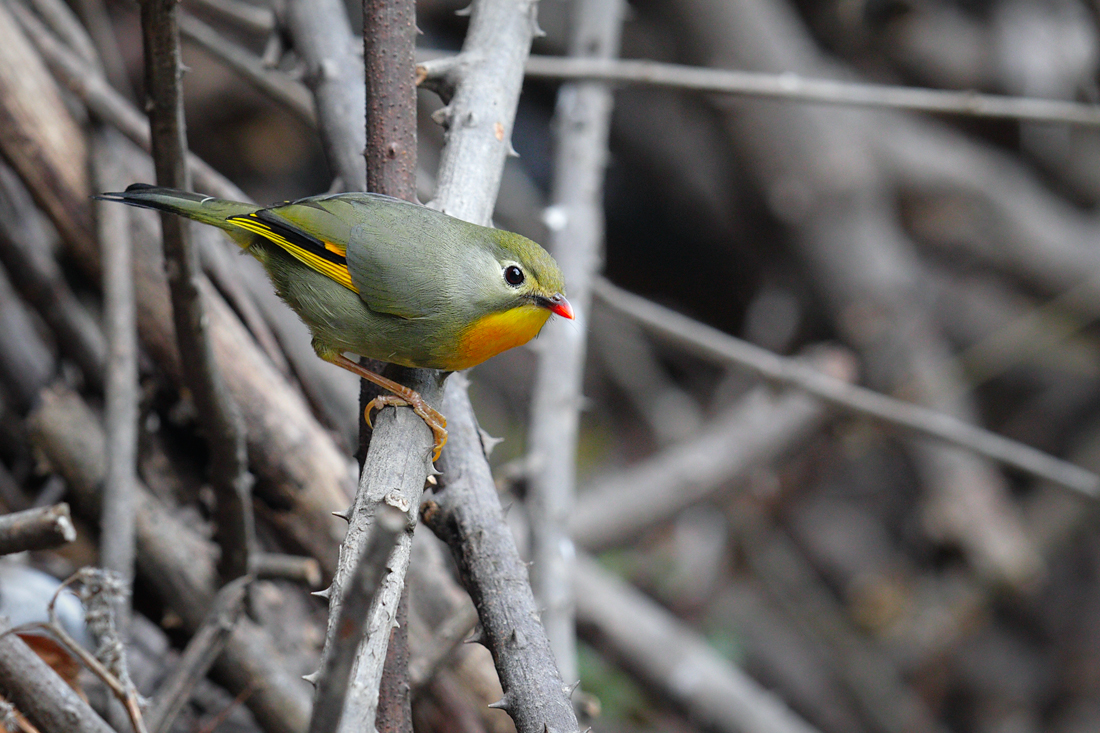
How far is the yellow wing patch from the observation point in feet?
7.75

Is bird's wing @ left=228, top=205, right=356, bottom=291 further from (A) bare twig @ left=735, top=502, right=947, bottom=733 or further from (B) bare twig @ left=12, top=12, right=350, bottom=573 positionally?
(A) bare twig @ left=735, top=502, right=947, bottom=733

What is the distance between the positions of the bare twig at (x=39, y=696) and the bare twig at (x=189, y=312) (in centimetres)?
79

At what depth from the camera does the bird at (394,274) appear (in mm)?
2229

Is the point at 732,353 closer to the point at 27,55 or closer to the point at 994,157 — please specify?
the point at 27,55

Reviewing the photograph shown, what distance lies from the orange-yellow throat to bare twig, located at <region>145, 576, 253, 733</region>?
3.05 feet

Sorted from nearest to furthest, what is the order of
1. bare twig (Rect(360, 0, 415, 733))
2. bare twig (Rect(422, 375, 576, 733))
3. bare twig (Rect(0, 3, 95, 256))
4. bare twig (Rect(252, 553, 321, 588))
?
bare twig (Rect(422, 375, 576, 733)), bare twig (Rect(360, 0, 415, 733)), bare twig (Rect(252, 553, 321, 588)), bare twig (Rect(0, 3, 95, 256))

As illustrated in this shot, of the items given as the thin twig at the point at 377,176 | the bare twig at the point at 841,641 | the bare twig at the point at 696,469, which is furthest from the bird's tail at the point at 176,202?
the bare twig at the point at 841,641

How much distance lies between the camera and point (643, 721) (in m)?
4.98

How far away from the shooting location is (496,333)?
2371 millimetres

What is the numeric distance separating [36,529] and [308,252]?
1032 mm

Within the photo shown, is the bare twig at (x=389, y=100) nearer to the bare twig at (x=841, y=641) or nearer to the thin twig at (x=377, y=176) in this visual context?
the thin twig at (x=377, y=176)

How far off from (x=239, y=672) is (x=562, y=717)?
1.44m

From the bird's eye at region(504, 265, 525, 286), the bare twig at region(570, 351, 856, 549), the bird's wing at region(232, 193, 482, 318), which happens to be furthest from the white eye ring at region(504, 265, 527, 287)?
the bare twig at region(570, 351, 856, 549)

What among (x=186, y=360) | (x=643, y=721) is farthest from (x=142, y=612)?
(x=643, y=721)
